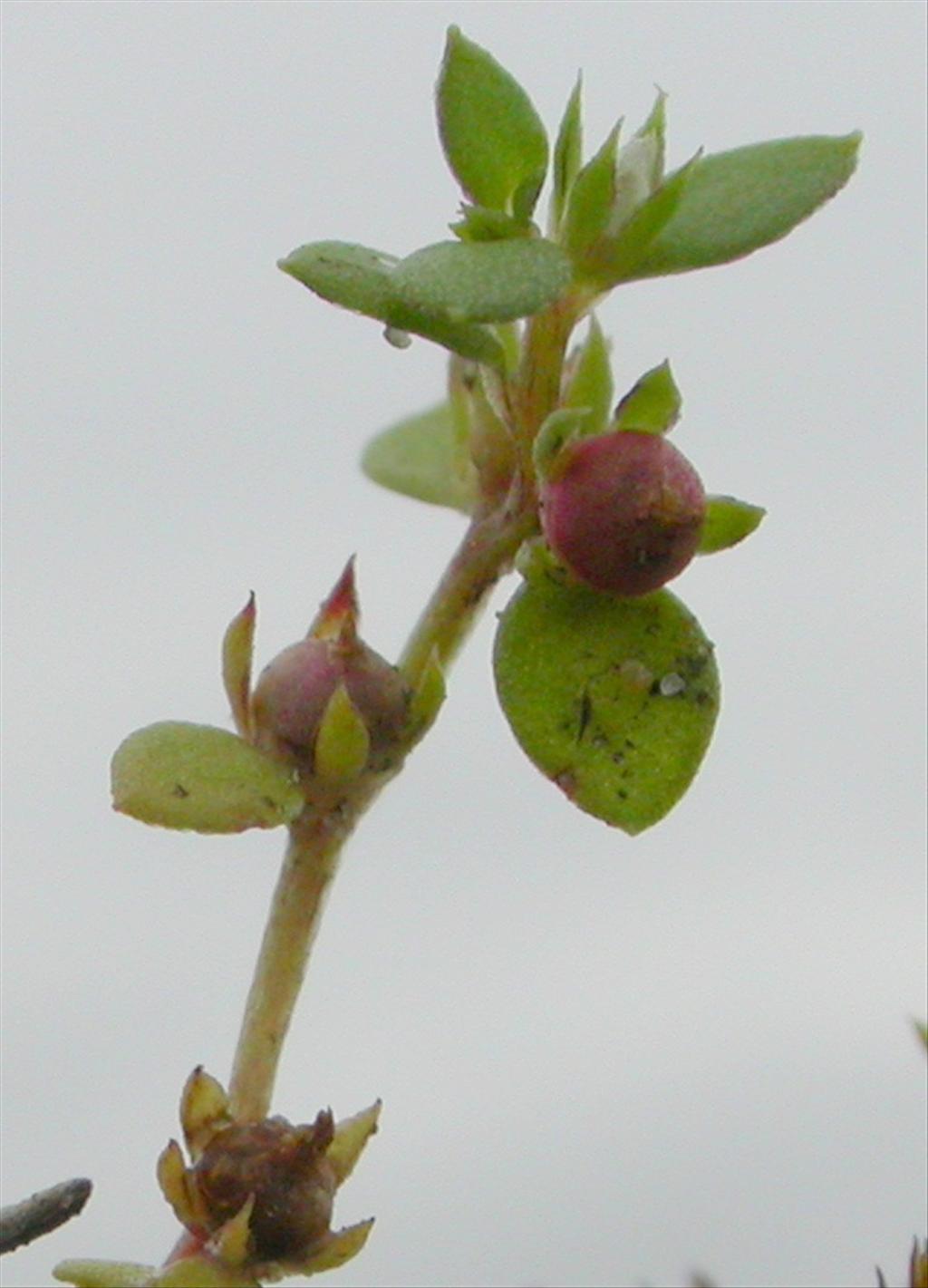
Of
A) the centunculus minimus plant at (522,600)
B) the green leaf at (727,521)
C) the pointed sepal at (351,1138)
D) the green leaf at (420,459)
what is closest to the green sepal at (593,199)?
the centunculus minimus plant at (522,600)

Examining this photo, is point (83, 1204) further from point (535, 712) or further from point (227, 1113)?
point (535, 712)

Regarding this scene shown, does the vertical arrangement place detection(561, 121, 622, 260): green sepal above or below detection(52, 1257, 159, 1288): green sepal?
above

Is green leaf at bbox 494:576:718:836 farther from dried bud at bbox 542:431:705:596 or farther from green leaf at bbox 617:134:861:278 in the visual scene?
green leaf at bbox 617:134:861:278

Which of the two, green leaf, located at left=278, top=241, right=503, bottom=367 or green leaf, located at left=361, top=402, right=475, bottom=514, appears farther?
green leaf, located at left=361, top=402, right=475, bottom=514

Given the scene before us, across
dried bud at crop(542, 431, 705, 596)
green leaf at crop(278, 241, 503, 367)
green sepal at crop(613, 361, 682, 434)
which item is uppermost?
green leaf at crop(278, 241, 503, 367)

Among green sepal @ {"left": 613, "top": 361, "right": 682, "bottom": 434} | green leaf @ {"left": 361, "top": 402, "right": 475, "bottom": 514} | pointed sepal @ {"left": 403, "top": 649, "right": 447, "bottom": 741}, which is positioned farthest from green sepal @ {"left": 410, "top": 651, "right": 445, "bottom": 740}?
green leaf @ {"left": 361, "top": 402, "right": 475, "bottom": 514}

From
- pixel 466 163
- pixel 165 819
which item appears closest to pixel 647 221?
pixel 466 163
